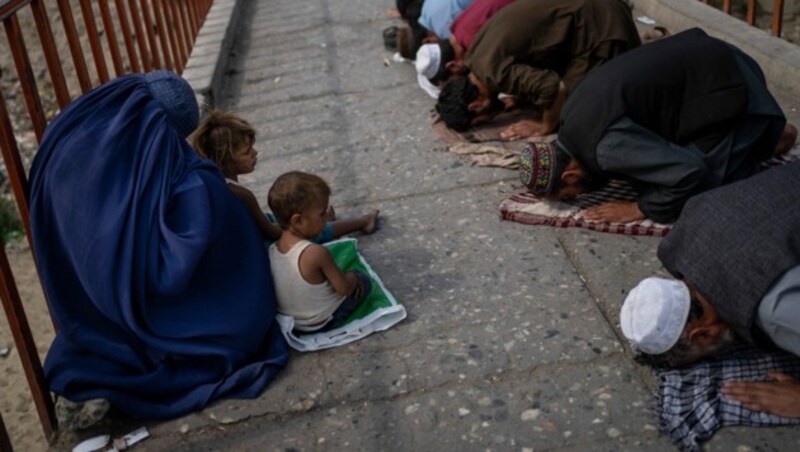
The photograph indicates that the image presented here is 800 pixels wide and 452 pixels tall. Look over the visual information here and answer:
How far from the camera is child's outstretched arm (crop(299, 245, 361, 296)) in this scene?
2877 mm

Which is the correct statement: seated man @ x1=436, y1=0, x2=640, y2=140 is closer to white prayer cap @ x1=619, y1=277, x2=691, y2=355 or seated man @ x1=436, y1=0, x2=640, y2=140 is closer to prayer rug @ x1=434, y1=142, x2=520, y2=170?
prayer rug @ x1=434, y1=142, x2=520, y2=170

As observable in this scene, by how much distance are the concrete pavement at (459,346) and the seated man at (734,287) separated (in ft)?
0.54

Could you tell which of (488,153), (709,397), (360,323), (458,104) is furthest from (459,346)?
(458,104)

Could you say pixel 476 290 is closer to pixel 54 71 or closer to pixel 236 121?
pixel 236 121

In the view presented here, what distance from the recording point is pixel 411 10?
636 centimetres

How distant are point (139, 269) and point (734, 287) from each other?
1843 millimetres

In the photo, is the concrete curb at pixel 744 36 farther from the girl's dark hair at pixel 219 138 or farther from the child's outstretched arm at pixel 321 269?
the girl's dark hair at pixel 219 138

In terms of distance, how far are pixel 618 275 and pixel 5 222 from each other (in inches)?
245

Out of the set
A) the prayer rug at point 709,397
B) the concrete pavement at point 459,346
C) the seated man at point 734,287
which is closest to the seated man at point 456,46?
the concrete pavement at point 459,346

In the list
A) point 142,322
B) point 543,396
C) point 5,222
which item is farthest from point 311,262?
point 5,222

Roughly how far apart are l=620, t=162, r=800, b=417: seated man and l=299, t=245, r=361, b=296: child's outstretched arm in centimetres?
99

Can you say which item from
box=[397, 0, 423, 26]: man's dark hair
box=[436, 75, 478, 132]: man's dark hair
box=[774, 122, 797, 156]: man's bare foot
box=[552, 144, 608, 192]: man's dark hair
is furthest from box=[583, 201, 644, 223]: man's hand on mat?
box=[397, 0, 423, 26]: man's dark hair

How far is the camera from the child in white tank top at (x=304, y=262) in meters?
2.89

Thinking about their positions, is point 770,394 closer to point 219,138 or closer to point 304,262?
point 304,262
